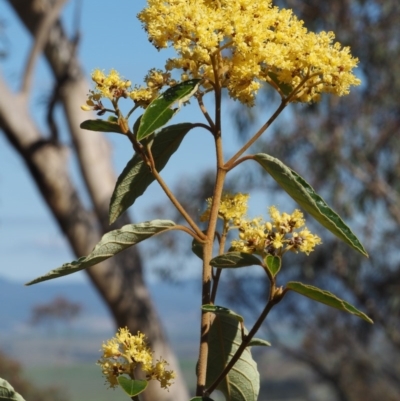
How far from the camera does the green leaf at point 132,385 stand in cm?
54

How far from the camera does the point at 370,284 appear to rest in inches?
269

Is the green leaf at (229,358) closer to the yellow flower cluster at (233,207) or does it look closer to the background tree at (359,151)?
the yellow flower cluster at (233,207)

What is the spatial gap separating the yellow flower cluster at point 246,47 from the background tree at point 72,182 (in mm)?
3190

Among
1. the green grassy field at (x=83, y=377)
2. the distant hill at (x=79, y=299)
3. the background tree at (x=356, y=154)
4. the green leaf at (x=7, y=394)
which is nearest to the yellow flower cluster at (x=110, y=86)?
the green leaf at (x=7, y=394)

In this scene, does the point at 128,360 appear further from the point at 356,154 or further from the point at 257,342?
the point at 356,154

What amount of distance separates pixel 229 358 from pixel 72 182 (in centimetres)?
356

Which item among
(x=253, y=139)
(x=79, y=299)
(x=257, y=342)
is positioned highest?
(x=79, y=299)

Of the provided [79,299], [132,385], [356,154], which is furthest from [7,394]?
[79,299]

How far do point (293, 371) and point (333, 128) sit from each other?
976cm

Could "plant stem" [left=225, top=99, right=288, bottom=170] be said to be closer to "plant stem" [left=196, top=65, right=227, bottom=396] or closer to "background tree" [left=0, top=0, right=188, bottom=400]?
"plant stem" [left=196, top=65, right=227, bottom=396]

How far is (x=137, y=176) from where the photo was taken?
65 centimetres

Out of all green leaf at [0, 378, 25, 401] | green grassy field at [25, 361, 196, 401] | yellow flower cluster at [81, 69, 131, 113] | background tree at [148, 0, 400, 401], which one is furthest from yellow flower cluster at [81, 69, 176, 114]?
green grassy field at [25, 361, 196, 401]

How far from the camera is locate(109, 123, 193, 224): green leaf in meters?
0.65

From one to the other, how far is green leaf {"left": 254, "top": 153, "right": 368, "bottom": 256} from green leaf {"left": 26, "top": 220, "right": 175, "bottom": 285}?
90 millimetres
